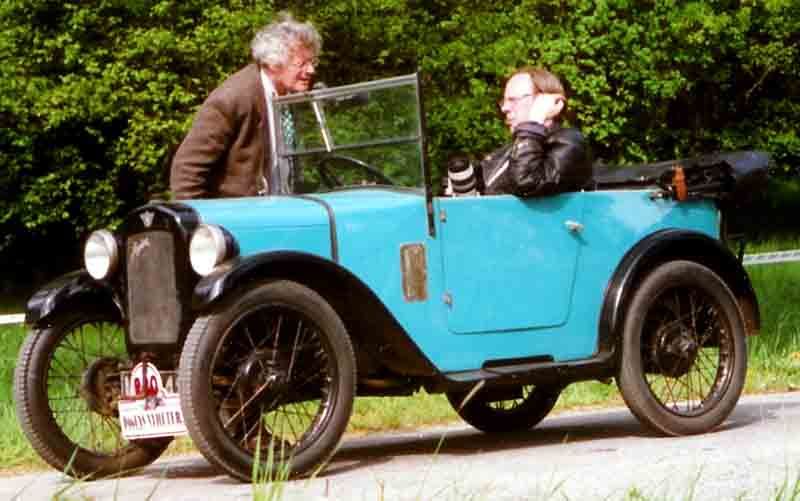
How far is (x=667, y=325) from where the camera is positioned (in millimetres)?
8789

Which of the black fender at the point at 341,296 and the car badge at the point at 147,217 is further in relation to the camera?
the car badge at the point at 147,217

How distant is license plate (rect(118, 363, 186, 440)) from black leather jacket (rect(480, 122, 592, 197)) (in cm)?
185

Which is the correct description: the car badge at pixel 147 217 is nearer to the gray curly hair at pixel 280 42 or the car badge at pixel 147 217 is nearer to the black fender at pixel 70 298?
the black fender at pixel 70 298

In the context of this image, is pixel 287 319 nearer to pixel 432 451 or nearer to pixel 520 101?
pixel 432 451

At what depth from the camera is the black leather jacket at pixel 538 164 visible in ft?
27.5

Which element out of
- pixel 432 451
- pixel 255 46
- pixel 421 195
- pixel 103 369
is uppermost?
pixel 255 46

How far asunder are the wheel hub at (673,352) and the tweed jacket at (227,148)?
193cm

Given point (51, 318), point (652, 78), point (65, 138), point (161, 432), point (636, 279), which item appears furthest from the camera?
point (65, 138)

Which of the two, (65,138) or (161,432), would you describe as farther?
(65,138)

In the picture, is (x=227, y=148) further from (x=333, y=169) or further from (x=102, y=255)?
(x=102, y=255)

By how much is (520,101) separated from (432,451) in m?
1.66

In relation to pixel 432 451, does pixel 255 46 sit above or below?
above

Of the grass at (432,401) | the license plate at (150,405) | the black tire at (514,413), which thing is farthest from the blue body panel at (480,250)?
the grass at (432,401)

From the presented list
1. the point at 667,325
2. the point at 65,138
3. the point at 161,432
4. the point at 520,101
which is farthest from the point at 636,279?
the point at 65,138
